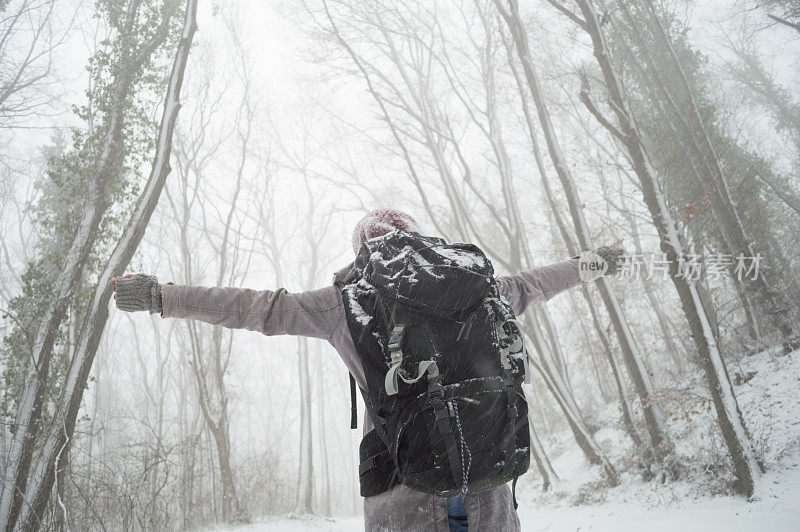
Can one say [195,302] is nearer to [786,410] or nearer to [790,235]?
[786,410]

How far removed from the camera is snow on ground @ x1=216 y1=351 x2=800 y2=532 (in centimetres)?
336

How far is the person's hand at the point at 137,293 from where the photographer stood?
1.34m

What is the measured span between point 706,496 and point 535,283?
3869mm

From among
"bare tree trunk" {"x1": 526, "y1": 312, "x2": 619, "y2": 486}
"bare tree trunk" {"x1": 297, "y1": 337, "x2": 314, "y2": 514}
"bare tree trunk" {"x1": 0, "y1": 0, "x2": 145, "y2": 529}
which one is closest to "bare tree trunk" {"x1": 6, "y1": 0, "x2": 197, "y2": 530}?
"bare tree trunk" {"x1": 0, "y1": 0, "x2": 145, "y2": 529}

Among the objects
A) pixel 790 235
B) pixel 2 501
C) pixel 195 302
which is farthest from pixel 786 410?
pixel 790 235

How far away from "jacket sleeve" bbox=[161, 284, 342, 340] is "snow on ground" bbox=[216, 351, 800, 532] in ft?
11.9

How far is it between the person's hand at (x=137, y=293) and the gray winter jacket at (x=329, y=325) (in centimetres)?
3

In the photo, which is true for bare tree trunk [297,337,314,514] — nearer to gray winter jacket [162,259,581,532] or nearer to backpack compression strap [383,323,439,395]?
gray winter jacket [162,259,581,532]

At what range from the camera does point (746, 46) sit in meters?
15.8

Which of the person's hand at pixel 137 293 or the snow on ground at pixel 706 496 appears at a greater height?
the person's hand at pixel 137 293

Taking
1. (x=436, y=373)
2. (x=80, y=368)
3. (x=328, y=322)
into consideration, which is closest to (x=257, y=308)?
(x=328, y=322)

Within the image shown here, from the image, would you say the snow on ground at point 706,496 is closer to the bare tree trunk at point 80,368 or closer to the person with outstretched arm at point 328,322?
the person with outstretched arm at point 328,322

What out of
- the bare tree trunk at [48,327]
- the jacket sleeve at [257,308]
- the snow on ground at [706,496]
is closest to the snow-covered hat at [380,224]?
the jacket sleeve at [257,308]

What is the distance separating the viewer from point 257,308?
1.39 m
